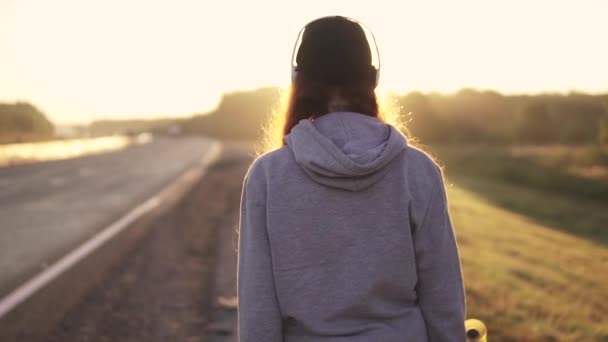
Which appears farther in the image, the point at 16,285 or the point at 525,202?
the point at 525,202

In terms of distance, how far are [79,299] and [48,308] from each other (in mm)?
374

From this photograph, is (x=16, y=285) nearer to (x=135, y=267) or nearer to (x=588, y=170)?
(x=135, y=267)

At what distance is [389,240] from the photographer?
65.0 inches

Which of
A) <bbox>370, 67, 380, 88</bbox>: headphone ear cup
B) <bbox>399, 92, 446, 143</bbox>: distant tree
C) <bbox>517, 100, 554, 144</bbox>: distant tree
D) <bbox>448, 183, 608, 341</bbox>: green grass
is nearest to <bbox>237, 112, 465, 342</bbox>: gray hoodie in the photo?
<bbox>370, 67, 380, 88</bbox>: headphone ear cup

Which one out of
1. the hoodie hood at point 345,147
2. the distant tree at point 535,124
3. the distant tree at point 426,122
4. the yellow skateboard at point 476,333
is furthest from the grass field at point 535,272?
the distant tree at point 426,122

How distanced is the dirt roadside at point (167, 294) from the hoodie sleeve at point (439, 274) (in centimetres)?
307

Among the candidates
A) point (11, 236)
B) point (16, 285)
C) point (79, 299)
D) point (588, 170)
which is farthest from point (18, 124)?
point (588, 170)

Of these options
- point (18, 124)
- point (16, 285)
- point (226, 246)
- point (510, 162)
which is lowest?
point (510, 162)

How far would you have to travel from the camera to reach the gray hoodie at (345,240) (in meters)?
1.63

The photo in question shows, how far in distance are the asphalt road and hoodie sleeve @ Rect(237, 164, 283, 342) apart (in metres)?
5.35

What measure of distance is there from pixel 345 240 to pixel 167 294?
4.83 m

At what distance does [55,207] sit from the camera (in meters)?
13.2

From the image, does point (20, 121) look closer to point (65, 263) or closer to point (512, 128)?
point (65, 263)

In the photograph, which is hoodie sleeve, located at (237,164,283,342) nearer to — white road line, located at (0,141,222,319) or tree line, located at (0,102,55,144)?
white road line, located at (0,141,222,319)
